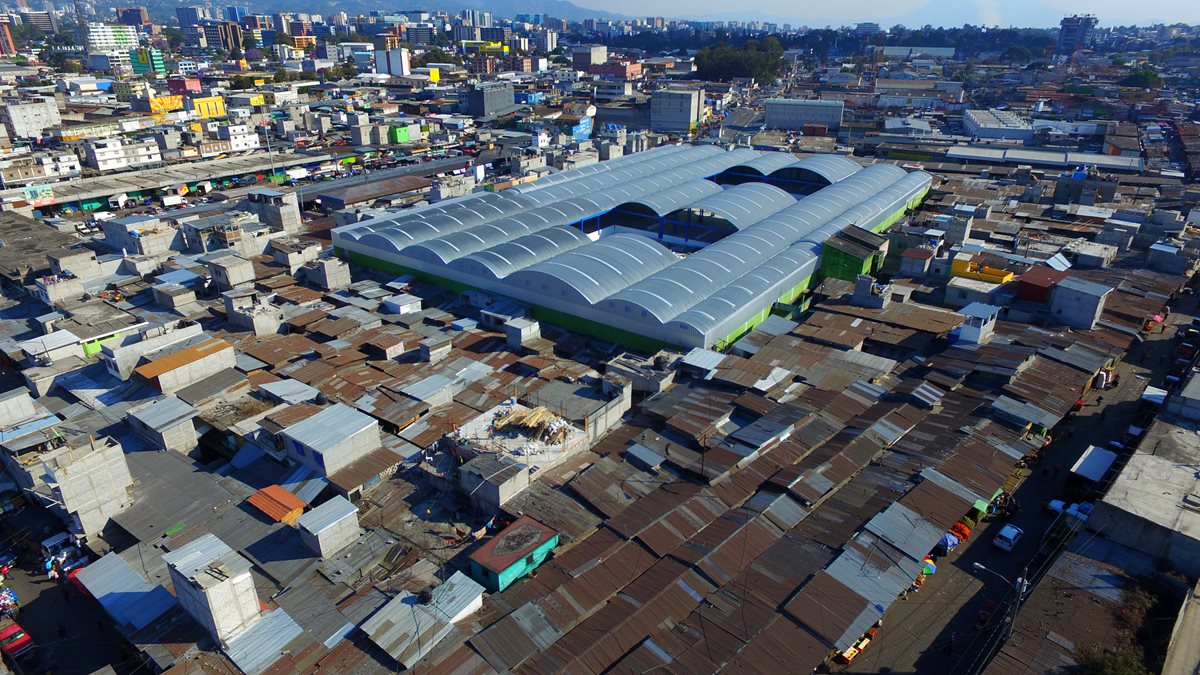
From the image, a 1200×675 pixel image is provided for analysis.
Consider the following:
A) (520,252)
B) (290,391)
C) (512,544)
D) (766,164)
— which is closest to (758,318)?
(520,252)

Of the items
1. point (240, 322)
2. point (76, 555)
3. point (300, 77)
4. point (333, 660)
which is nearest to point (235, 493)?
point (76, 555)

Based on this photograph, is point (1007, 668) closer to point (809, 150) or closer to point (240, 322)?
point (240, 322)

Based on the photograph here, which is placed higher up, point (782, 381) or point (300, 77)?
point (300, 77)

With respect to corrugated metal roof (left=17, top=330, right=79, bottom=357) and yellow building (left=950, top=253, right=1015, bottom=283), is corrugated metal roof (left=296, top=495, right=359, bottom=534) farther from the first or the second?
yellow building (left=950, top=253, right=1015, bottom=283)

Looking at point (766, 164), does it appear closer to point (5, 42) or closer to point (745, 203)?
point (745, 203)

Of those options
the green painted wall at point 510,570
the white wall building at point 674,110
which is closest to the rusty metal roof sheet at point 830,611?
the green painted wall at point 510,570

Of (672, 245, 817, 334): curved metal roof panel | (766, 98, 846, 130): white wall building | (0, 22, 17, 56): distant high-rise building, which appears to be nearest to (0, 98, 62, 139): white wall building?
(672, 245, 817, 334): curved metal roof panel
